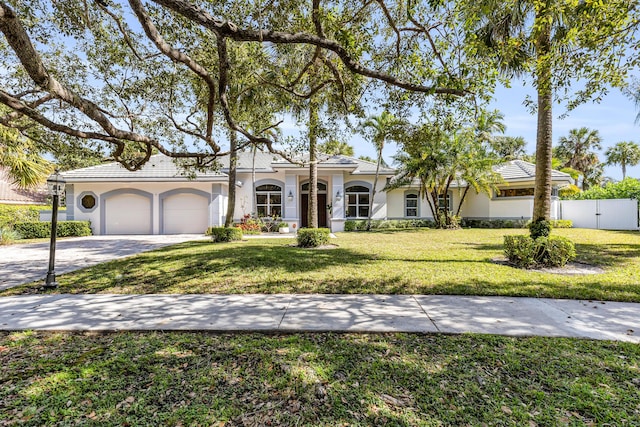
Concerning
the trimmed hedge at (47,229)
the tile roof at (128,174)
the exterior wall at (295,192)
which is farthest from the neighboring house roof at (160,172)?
the trimmed hedge at (47,229)

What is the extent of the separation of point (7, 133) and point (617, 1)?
15556 mm

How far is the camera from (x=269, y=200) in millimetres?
20484

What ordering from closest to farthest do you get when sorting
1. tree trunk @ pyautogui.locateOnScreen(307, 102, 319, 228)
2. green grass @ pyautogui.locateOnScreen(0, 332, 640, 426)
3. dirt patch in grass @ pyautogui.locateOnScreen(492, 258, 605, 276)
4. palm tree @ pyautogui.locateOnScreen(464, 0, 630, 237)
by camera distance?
green grass @ pyautogui.locateOnScreen(0, 332, 640, 426) < palm tree @ pyautogui.locateOnScreen(464, 0, 630, 237) < dirt patch in grass @ pyautogui.locateOnScreen(492, 258, 605, 276) < tree trunk @ pyautogui.locateOnScreen(307, 102, 319, 228)

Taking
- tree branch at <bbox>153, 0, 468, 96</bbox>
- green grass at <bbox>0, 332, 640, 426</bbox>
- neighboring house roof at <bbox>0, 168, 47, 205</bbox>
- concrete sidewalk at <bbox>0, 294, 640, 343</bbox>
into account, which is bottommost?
green grass at <bbox>0, 332, 640, 426</bbox>

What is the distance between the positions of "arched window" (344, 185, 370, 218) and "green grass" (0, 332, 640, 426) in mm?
17674

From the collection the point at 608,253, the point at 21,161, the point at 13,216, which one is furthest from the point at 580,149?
the point at 13,216

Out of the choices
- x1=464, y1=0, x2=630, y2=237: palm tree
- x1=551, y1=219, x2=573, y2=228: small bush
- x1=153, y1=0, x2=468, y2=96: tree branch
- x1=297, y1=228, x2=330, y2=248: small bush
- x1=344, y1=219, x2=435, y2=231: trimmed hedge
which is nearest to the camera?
x1=153, y1=0, x2=468, y2=96: tree branch

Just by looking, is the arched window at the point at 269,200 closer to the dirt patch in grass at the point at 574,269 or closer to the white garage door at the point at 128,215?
the white garage door at the point at 128,215

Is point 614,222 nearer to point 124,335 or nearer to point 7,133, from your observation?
point 124,335

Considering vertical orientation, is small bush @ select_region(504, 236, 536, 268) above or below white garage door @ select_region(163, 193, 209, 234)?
below

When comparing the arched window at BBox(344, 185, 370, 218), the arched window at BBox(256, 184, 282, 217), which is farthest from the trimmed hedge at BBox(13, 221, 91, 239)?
the arched window at BBox(344, 185, 370, 218)

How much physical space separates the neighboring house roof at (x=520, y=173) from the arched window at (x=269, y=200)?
16.4 metres

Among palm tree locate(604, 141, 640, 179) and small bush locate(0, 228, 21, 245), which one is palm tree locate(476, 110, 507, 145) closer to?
palm tree locate(604, 141, 640, 179)

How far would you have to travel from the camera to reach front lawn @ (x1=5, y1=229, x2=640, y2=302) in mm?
6180
